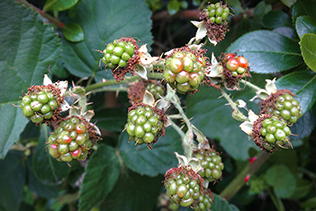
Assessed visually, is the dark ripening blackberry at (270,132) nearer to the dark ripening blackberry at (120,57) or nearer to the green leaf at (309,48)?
the green leaf at (309,48)

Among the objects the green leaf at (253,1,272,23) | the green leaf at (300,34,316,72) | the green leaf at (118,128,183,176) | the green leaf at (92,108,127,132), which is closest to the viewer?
the green leaf at (300,34,316,72)

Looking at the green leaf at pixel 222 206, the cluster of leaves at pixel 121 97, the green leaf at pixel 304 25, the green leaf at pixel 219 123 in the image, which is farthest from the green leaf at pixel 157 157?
the green leaf at pixel 304 25

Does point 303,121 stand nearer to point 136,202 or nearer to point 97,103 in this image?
point 136,202

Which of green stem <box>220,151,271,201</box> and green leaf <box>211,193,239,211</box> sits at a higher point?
green leaf <box>211,193,239,211</box>

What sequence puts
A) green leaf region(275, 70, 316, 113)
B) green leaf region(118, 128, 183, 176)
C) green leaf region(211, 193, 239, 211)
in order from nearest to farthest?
green leaf region(275, 70, 316, 113)
green leaf region(211, 193, 239, 211)
green leaf region(118, 128, 183, 176)

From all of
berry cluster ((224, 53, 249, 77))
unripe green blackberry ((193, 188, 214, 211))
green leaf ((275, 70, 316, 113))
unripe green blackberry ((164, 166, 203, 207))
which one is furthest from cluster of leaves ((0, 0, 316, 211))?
unripe green blackberry ((164, 166, 203, 207))

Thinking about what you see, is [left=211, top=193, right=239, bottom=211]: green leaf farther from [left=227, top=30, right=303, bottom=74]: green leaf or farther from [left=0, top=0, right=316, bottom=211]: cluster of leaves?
[left=227, top=30, right=303, bottom=74]: green leaf
